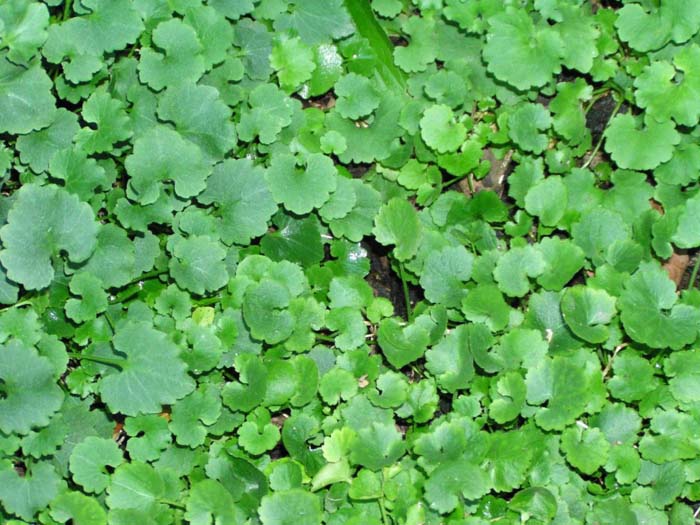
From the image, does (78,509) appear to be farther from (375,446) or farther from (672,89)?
(672,89)

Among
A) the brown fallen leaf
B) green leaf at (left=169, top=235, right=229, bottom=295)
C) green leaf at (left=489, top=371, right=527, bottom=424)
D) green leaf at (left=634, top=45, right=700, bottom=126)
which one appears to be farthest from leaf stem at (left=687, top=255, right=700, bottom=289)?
green leaf at (left=169, top=235, right=229, bottom=295)

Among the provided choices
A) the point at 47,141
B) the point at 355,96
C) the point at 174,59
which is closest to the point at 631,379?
the point at 355,96

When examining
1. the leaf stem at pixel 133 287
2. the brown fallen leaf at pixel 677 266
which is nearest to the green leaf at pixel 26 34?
the leaf stem at pixel 133 287

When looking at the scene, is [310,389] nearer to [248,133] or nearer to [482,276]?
[482,276]

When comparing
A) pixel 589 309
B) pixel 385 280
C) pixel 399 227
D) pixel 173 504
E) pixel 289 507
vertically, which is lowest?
pixel 173 504

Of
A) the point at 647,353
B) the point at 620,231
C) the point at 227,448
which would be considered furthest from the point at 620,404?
the point at 227,448

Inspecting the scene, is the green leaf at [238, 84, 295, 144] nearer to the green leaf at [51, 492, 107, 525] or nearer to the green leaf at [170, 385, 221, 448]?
the green leaf at [170, 385, 221, 448]

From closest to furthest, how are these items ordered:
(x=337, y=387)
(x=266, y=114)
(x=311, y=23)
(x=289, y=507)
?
1. (x=289, y=507)
2. (x=337, y=387)
3. (x=266, y=114)
4. (x=311, y=23)
